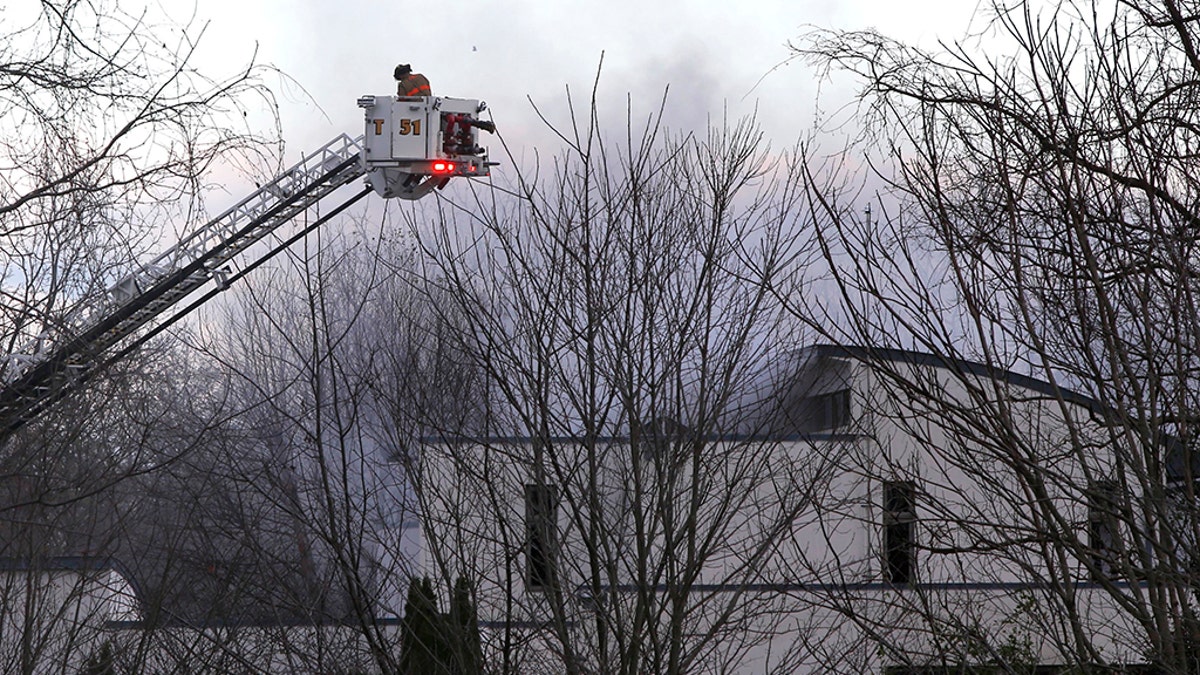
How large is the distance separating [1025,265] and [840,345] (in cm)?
75

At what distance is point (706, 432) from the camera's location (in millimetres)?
7195

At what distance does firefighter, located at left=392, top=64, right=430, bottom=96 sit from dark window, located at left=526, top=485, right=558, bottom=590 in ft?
33.5

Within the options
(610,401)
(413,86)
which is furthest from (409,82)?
(610,401)

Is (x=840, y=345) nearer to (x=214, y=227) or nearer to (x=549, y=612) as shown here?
(x=549, y=612)

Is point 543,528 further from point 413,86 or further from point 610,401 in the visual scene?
point 413,86

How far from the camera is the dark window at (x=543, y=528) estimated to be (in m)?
6.88

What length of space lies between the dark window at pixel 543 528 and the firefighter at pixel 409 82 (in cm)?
1020

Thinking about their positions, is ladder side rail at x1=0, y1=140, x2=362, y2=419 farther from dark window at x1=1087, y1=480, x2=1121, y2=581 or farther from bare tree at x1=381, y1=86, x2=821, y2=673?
dark window at x1=1087, y1=480, x2=1121, y2=581

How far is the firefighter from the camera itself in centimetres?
1653

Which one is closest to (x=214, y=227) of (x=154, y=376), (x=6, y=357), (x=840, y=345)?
(x=154, y=376)

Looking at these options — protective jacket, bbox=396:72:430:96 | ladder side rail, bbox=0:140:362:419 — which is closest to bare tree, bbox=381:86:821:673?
ladder side rail, bbox=0:140:362:419

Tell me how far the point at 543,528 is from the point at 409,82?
35.5 feet

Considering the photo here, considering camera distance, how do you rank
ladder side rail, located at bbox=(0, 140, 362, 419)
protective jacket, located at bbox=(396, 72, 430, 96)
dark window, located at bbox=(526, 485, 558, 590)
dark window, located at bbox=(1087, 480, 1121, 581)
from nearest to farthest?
1. dark window, located at bbox=(1087, 480, 1121, 581)
2. dark window, located at bbox=(526, 485, 558, 590)
3. ladder side rail, located at bbox=(0, 140, 362, 419)
4. protective jacket, located at bbox=(396, 72, 430, 96)

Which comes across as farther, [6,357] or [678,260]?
[678,260]
